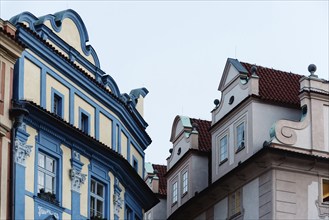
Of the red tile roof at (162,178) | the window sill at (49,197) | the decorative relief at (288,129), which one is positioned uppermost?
the red tile roof at (162,178)

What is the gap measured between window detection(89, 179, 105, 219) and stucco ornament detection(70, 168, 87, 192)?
62.5 inches

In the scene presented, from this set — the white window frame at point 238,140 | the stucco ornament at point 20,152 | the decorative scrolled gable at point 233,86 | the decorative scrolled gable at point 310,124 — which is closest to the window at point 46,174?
the stucco ornament at point 20,152

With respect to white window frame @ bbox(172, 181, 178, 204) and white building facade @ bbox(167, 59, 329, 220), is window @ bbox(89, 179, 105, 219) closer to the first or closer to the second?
white building facade @ bbox(167, 59, 329, 220)

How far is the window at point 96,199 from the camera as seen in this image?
5141 cm

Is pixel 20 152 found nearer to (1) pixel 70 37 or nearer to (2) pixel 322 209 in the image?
(1) pixel 70 37

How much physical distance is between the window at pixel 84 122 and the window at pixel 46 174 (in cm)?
373

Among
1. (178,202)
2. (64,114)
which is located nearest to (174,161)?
(178,202)

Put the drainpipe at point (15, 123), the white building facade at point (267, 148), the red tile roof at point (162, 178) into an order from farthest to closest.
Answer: the red tile roof at point (162, 178) < the white building facade at point (267, 148) < the drainpipe at point (15, 123)

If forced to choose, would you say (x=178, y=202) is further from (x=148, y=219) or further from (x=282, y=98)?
(x=282, y=98)

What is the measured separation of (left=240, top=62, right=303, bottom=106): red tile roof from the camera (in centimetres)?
5934

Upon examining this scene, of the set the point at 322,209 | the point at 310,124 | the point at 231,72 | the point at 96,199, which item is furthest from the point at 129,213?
the point at 231,72

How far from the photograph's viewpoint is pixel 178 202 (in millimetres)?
66625

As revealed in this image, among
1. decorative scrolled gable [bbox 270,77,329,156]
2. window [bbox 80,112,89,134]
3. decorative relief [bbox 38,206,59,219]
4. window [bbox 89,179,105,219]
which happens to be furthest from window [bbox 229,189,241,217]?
decorative relief [bbox 38,206,59,219]

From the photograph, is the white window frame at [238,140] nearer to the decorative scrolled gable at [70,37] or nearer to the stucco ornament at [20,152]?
the decorative scrolled gable at [70,37]
